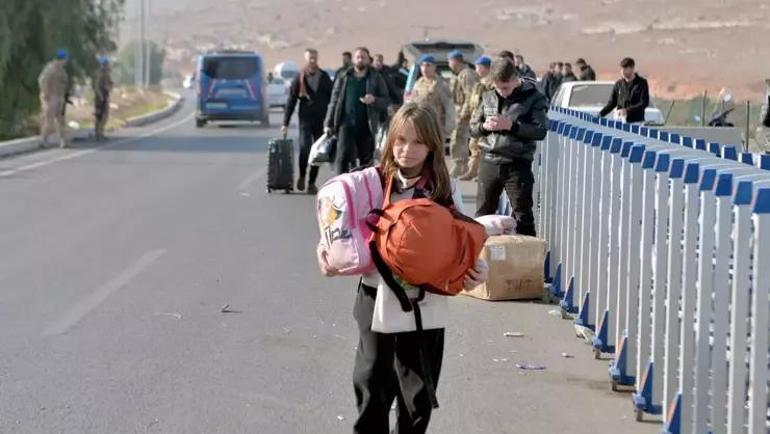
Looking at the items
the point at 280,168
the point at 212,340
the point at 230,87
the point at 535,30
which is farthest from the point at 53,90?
the point at 535,30

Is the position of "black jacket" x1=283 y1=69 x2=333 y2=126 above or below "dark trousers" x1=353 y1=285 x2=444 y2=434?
above

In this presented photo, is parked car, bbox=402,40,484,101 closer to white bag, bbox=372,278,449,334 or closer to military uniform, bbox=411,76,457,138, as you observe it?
military uniform, bbox=411,76,457,138

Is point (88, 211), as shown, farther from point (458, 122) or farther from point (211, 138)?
point (211, 138)

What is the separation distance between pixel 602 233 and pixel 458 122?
13270 millimetres

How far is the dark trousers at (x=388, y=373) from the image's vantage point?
220 inches

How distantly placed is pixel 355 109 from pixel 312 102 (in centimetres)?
142

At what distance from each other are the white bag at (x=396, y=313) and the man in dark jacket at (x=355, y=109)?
1165 cm

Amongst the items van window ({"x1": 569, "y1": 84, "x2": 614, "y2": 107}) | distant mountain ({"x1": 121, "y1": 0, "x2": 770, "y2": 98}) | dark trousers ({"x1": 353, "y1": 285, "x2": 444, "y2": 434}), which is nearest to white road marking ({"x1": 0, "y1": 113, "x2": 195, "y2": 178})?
van window ({"x1": 569, "y1": 84, "x2": 614, "y2": 107})

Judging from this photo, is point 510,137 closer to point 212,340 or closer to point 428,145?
point 212,340

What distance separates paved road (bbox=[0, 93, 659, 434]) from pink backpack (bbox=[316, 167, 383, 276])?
5.62ft

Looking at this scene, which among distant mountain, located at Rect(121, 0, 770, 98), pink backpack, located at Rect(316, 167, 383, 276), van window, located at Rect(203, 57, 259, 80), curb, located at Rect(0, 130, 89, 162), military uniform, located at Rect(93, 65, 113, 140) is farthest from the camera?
distant mountain, located at Rect(121, 0, 770, 98)

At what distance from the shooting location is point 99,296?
10.8 metres

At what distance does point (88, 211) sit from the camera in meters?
16.7

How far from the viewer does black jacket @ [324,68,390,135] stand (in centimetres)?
1727
